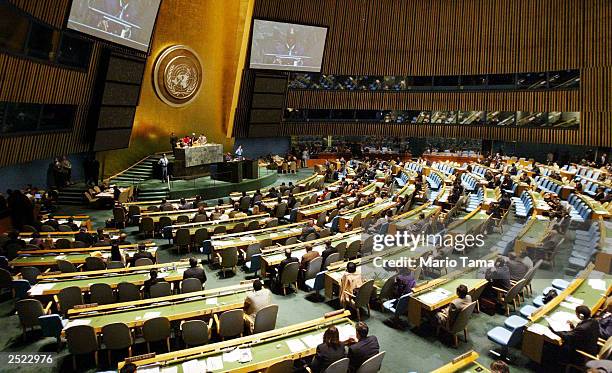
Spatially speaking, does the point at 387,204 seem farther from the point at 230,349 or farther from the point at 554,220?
the point at 230,349

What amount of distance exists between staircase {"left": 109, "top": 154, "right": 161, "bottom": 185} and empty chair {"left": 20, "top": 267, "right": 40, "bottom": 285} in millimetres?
10743

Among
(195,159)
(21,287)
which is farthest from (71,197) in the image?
(21,287)

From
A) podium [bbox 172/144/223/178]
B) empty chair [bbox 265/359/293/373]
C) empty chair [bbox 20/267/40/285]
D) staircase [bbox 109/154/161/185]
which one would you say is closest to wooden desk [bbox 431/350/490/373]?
empty chair [bbox 265/359/293/373]

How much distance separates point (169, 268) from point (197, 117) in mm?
15823

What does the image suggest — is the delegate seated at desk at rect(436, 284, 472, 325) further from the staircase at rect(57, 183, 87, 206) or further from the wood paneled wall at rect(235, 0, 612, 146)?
the wood paneled wall at rect(235, 0, 612, 146)

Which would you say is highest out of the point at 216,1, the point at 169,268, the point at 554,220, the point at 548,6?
the point at 548,6

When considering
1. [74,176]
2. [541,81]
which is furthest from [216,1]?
[541,81]

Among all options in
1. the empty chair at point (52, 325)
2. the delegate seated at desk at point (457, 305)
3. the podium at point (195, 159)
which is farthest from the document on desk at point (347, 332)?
the podium at point (195, 159)

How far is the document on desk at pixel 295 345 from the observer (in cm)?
508

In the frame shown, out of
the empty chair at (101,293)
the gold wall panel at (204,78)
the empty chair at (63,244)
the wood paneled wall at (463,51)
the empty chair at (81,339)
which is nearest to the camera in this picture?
the empty chair at (81,339)

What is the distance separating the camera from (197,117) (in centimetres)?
2244

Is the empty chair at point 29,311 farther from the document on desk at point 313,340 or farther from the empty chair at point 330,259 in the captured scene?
the empty chair at point 330,259

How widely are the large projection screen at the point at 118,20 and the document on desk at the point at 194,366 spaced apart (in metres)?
12.2

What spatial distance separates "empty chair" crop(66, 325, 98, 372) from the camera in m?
5.38
